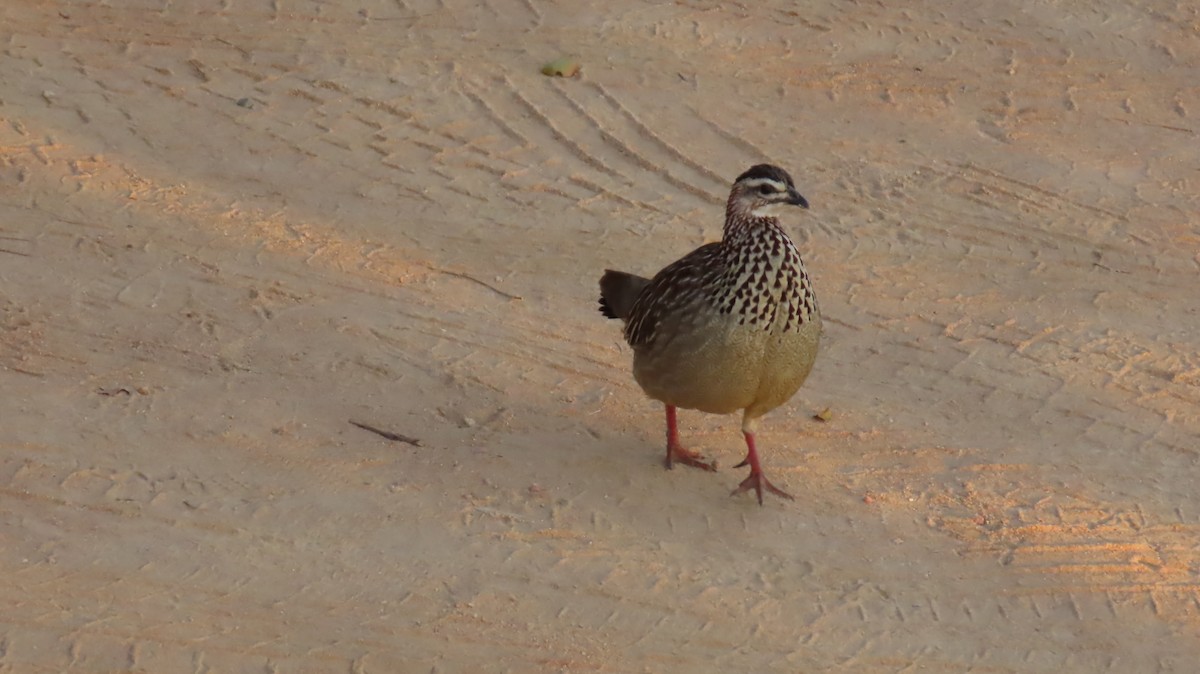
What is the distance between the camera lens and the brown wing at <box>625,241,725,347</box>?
661 centimetres

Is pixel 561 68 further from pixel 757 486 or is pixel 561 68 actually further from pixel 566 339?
pixel 757 486

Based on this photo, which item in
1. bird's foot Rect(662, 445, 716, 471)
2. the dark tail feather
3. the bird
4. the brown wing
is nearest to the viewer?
the bird

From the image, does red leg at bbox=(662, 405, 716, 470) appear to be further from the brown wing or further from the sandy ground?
the brown wing

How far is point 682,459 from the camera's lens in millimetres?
7062

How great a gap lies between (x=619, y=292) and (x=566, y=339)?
62cm

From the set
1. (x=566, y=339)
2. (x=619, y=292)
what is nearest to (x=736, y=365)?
(x=619, y=292)

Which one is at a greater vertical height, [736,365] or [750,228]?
[750,228]

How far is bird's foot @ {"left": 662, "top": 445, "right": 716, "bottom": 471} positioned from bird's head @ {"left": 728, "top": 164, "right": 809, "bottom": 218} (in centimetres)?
109

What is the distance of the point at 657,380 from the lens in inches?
267

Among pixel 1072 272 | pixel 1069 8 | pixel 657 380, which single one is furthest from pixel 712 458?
pixel 1069 8

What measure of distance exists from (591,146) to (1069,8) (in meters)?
3.57

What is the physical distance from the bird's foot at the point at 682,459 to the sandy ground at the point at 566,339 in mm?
65

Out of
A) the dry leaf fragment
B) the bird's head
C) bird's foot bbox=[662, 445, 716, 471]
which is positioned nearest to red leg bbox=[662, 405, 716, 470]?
bird's foot bbox=[662, 445, 716, 471]

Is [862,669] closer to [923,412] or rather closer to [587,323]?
[923,412]
